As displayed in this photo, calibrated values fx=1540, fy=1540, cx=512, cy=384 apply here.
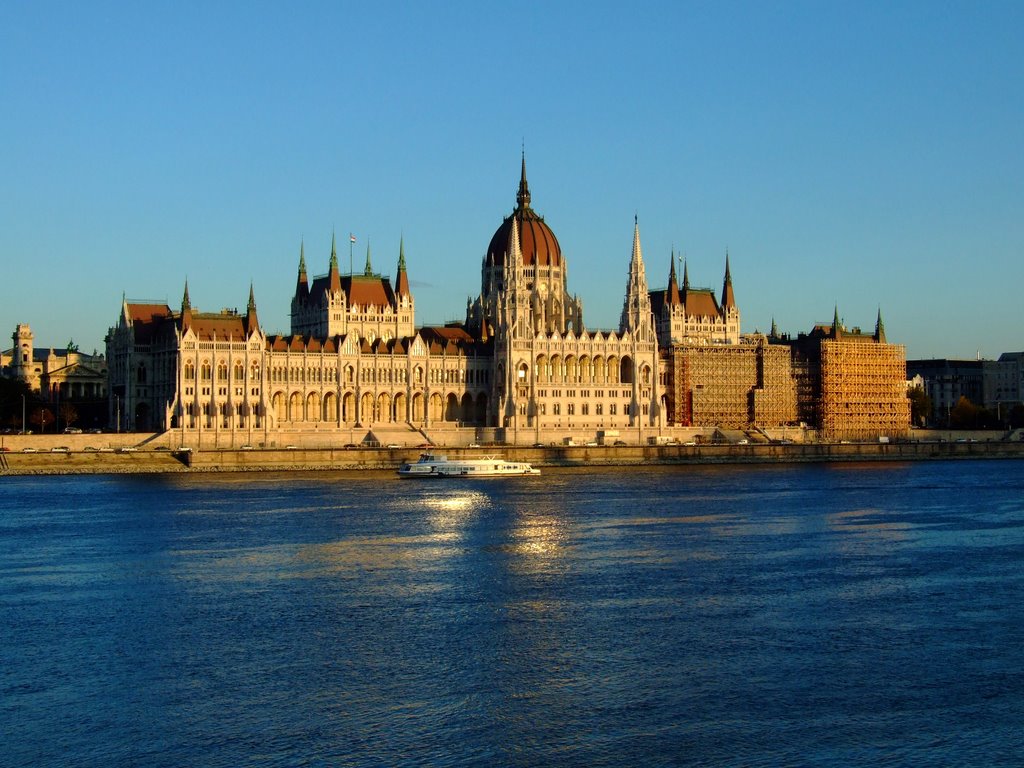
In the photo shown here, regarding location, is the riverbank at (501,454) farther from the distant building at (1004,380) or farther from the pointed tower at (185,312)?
the distant building at (1004,380)

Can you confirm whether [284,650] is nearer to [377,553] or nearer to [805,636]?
[805,636]

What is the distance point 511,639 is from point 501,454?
80.3m

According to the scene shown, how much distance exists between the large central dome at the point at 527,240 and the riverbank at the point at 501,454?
97.1ft

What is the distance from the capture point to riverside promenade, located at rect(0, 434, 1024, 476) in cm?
10156

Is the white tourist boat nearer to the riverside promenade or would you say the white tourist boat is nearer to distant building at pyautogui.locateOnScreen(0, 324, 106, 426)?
the riverside promenade

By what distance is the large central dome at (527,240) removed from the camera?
14538cm

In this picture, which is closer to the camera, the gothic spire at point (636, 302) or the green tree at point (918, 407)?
the gothic spire at point (636, 302)

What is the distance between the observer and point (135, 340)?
127m

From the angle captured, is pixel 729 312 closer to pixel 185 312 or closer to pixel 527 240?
pixel 527 240

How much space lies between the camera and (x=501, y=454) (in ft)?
379

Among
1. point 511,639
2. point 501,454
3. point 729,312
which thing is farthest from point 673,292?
point 511,639

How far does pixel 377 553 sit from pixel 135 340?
8015 cm

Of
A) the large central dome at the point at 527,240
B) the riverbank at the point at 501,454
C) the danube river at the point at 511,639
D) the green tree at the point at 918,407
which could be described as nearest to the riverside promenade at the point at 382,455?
the riverbank at the point at 501,454

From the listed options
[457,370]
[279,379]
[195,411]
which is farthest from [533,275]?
[195,411]
